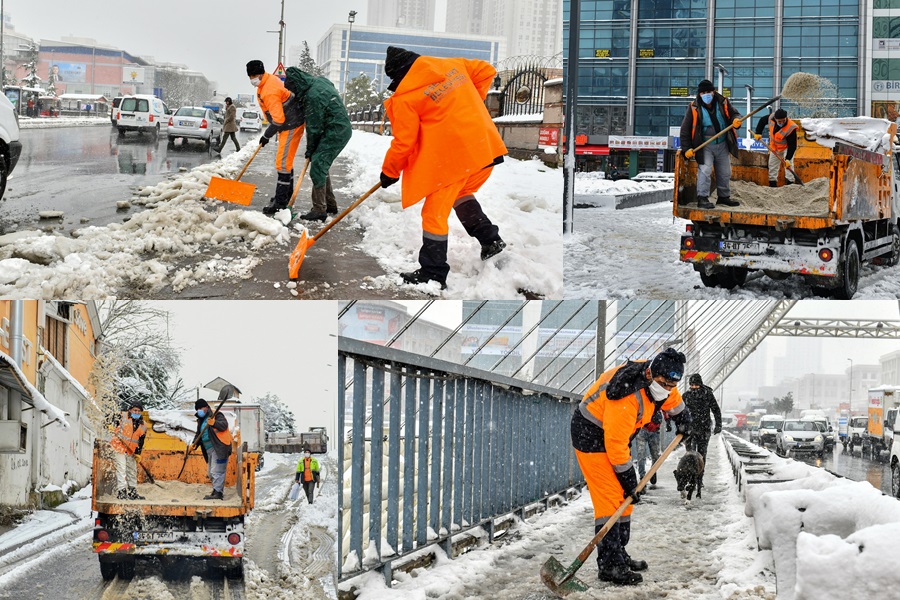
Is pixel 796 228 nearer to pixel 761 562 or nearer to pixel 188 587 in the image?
pixel 761 562

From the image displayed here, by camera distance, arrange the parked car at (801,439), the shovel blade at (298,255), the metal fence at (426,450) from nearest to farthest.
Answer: the metal fence at (426,450)
the shovel blade at (298,255)
the parked car at (801,439)

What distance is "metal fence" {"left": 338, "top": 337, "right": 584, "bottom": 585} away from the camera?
3.99 meters

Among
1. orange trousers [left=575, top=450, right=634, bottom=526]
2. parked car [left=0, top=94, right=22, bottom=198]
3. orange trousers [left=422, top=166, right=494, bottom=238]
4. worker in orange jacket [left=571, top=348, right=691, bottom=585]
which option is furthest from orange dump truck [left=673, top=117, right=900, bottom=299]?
parked car [left=0, top=94, right=22, bottom=198]

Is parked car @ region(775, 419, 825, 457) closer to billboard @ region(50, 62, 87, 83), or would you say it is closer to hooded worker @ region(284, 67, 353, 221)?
hooded worker @ region(284, 67, 353, 221)

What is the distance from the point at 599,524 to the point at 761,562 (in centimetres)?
77

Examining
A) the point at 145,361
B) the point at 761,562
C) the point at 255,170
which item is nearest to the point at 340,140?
the point at 255,170

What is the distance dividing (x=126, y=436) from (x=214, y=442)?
2.10 feet

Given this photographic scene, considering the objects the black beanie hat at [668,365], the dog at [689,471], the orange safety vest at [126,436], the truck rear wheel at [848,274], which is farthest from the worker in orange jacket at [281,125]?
the truck rear wheel at [848,274]

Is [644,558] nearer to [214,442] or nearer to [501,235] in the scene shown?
[501,235]

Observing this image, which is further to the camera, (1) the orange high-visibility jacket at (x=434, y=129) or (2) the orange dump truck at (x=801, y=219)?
(2) the orange dump truck at (x=801, y=219)

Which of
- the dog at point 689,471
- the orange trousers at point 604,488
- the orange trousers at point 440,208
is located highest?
the orange trousers at point 440,208

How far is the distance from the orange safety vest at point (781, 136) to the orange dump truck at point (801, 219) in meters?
0.12

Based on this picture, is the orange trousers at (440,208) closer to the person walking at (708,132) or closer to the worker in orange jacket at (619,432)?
the worker in orange jacket at (619,432)

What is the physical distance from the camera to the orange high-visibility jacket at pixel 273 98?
258 inches
